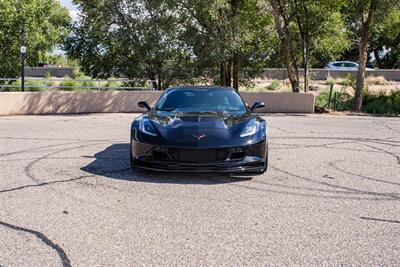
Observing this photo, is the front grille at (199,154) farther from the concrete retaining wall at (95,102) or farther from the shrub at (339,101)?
the shrub at (339,101)

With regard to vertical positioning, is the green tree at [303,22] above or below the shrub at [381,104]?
above

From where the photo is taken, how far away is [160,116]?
7695mm

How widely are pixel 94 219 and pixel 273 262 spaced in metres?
1.95

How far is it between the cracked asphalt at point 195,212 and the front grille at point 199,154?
0.33 m

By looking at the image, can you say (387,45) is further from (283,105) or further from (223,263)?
(223,263)

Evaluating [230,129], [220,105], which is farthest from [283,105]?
[230,129]

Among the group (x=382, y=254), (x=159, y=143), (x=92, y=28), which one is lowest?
(x=382, y=254)

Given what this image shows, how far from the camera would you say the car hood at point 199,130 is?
6.77 meters

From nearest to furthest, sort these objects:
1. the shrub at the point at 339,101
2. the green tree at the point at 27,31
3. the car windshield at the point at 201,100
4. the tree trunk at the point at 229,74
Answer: the car windshield at the point at 201,100 → the shrub at the point at 339,101 → the tree trunk at the point at 229,74 → the green tree at the point at 27,31

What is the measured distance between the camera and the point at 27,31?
96.5ft

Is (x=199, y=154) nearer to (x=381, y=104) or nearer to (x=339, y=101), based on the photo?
(x=339, y=101)

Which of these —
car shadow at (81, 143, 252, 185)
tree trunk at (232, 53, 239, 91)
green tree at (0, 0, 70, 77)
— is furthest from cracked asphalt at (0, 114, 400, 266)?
green tree at (0, 0, 70, 77)

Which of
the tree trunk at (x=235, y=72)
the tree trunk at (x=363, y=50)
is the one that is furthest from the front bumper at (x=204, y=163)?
the tree trunk at (x=235, y=72)

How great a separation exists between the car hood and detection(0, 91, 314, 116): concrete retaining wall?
448 inches
